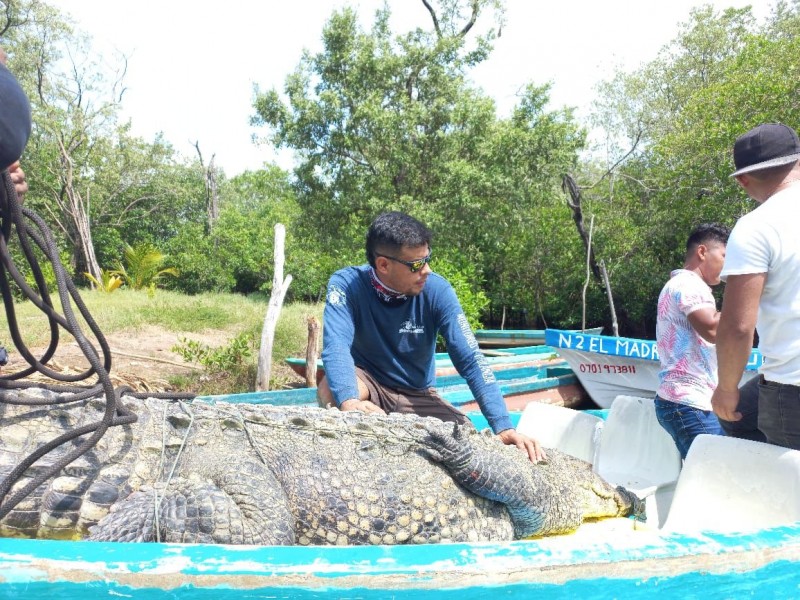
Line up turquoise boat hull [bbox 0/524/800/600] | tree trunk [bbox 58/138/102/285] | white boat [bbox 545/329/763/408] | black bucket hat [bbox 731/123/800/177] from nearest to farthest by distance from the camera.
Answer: turquoise boat hull [bbox 0/524/800/600] → black bucket hat [bbox 731/123/800/177] → white boat [bbox 545/329/763/408] → tree trunk [bbox 58/138/102/285]

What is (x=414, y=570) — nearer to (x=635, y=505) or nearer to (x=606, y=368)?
(x=635, y=505)

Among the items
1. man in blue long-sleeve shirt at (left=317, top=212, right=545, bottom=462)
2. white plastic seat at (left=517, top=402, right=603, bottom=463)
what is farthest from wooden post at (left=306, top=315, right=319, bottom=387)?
man in blue long-sleeve shirt at (left=317, top=212, right=545, bottom=462)

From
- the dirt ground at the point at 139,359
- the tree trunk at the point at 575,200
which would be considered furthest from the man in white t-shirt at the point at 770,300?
the tree trunk at the point at 575,200

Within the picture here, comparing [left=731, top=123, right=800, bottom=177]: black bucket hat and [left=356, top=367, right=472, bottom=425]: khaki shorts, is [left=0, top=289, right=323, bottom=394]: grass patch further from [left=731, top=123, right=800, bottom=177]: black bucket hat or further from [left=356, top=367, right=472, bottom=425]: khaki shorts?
[left=731, top=123, right=800, bottom=177]: black bucket hat

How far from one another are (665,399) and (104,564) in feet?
8.36

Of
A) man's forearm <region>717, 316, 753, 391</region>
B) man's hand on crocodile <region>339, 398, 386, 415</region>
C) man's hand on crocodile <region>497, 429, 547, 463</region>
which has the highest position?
man's forearm <region>717, 316, 753, 391</region>

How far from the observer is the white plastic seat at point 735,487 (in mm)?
2275

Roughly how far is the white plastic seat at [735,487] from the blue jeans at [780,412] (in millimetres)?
43

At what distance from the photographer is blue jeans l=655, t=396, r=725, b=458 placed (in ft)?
9.96

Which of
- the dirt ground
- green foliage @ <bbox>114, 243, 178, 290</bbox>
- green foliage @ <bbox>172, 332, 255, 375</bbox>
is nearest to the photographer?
the dirt ground

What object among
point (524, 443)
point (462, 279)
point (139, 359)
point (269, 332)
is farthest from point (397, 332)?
point (462, 279)

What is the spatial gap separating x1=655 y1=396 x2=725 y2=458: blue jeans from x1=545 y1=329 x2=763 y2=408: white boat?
489 cm

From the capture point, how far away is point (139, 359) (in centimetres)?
959

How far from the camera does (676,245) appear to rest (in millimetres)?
Result: 15992
